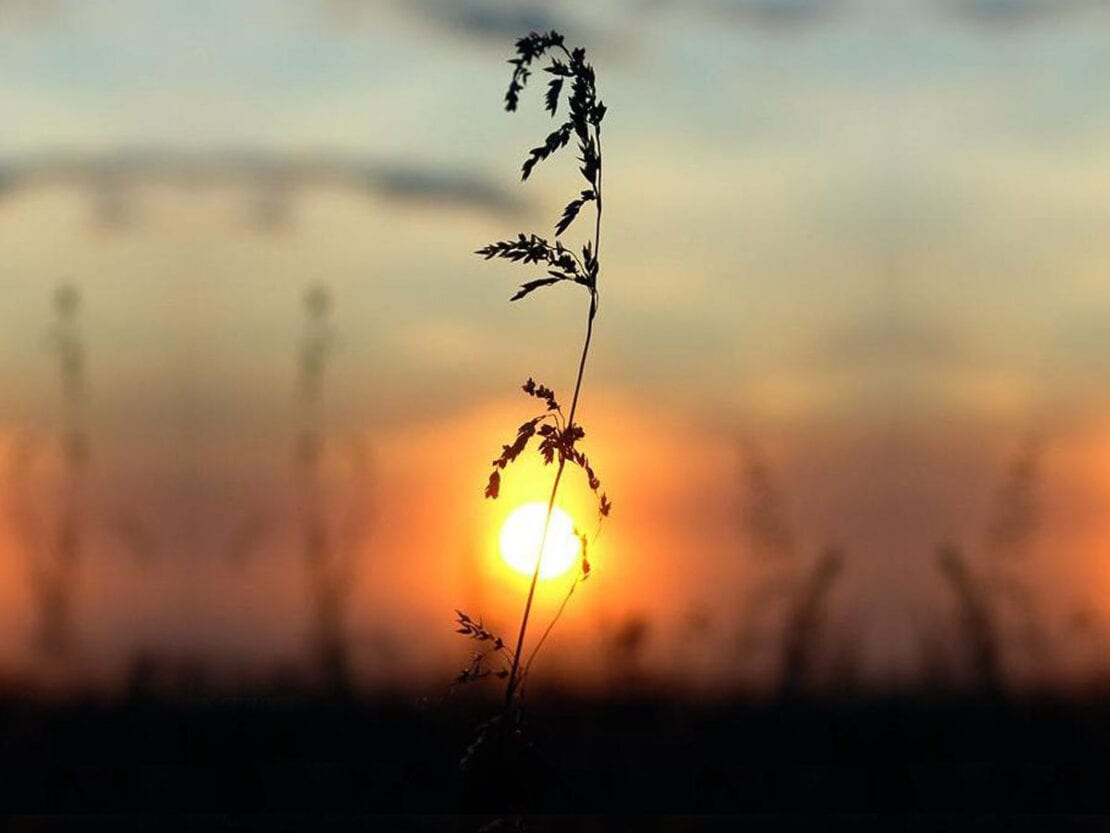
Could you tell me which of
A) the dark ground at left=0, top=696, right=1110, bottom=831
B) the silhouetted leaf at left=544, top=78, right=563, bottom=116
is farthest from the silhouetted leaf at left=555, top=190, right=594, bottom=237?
→ the dark ground at left=0, top=696, right=1110, bottom=831

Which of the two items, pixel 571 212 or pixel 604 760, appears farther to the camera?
pixel 604 760

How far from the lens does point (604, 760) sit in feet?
23.6

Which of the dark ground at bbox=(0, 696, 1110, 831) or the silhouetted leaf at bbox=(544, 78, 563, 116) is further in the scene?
the dark ground at bbox=(0, 696, 1110, 831)

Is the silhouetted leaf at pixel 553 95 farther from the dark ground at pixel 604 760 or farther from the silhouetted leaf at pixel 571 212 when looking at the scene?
the dark ground at pixel 604 760

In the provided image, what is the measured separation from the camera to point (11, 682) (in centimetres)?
833

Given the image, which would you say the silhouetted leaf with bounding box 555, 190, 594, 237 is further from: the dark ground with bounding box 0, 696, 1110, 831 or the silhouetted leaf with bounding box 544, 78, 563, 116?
the dark ground with bounding box 0, 696, 1110, 831

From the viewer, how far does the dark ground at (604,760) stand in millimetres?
6828

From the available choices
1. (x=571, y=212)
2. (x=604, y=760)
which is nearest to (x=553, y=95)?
(x=571, y=212)

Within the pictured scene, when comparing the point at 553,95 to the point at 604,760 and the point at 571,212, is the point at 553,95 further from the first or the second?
the point at 604,760

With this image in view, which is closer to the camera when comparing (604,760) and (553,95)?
(553,95)

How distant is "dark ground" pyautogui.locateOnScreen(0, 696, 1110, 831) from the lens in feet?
22.4

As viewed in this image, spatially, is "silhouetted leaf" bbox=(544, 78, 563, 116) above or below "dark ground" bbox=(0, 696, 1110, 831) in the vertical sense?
above

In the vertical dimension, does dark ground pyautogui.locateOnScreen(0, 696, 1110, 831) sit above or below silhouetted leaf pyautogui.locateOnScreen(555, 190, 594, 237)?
below

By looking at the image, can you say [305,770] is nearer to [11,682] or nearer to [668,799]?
[668,799]
